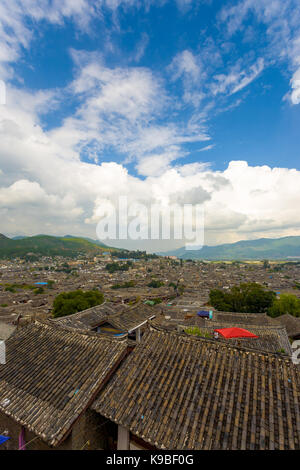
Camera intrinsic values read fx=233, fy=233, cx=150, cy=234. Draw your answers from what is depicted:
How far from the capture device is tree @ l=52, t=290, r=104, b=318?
1214 inches

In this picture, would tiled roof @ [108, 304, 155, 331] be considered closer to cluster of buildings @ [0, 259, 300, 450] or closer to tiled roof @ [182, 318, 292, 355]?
tiled roof @ [182, 318, 292, 355]

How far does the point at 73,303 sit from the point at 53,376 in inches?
1033

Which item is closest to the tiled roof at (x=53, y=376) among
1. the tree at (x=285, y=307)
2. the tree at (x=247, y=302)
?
the tree at (x=247, y=302)

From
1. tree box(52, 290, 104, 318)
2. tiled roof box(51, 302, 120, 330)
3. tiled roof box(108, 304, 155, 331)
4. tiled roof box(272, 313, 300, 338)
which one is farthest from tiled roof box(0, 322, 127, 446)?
tiled roof box(272, 313, 300, 338)

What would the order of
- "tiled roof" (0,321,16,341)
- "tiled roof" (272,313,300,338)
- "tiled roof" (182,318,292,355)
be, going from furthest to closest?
"tiled roof" (272,313,300,338) → "tiled roof" (0,321,16,341) → "tiled roof" (182,318,292,355)

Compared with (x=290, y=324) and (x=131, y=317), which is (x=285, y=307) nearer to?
(x=290, y=324)

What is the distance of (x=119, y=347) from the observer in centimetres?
702

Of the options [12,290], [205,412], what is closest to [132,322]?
[205,412]

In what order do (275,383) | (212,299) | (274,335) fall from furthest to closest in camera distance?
(212,299), (274,335), (275,383)

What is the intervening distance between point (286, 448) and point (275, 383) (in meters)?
1.32

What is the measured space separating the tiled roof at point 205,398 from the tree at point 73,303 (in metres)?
26.6

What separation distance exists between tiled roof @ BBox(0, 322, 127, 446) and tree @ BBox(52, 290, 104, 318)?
909 inches

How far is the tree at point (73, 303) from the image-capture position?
101ft
